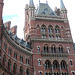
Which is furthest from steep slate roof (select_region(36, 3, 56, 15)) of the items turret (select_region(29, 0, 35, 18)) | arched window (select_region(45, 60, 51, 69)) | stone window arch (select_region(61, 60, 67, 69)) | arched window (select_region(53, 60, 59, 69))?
stone window arch (select_region(61, 60, 67, 69))

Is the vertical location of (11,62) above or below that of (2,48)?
below

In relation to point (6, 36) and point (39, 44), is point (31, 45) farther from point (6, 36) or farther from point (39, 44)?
point (6, 36)

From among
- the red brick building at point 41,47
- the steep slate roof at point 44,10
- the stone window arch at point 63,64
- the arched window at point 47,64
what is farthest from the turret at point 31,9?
the stone window arch at point 63,64

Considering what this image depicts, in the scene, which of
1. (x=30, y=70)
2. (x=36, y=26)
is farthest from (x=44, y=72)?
(x=36, y=26)

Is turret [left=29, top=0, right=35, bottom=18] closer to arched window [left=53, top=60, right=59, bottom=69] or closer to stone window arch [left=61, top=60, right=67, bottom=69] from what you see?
arched window [left=53, top=60, right=59, bottom=69]

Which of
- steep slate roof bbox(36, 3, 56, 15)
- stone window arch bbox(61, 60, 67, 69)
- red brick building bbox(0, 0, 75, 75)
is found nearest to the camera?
red brick building bbox(0, 0, 75, 75)

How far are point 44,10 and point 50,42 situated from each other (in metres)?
16.1

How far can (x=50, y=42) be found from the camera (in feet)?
188

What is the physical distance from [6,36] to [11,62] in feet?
24.0

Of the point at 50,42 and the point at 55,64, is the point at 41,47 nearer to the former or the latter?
the point at 50,42

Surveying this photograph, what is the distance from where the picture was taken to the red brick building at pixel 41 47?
46.1 metres

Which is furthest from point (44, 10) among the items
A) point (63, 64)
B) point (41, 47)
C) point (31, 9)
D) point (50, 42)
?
point (63, 64)

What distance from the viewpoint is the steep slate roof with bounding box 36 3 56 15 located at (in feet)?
215

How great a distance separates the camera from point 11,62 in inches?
1766
